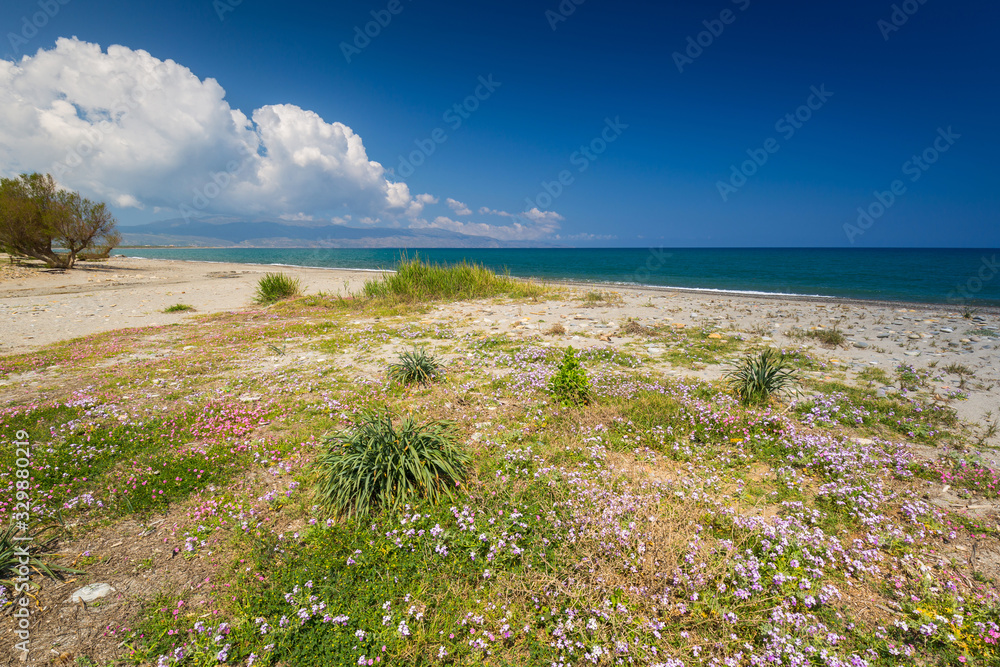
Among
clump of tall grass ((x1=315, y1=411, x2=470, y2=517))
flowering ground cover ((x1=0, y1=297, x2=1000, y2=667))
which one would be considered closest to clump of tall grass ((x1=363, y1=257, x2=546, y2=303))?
flowering ground cover ((x1=0, y1=297, x2=1000, y2=667))

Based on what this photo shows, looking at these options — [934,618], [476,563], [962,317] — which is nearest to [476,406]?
[476,563]

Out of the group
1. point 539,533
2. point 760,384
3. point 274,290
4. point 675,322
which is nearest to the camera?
point 539,533

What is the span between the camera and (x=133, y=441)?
5891 mm

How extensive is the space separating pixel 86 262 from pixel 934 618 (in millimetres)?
62630

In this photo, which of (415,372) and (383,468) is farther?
(415,372)

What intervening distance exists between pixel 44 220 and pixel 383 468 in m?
46.5

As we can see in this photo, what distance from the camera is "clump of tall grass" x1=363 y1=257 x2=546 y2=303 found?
19.3 m

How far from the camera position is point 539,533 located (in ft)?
13.5

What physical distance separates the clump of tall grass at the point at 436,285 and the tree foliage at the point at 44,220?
111ft

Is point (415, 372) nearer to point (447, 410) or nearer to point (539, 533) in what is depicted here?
point (447, 410)

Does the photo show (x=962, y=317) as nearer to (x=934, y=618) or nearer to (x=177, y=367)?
(x=934, y=618)

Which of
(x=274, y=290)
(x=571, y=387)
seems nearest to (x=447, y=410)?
(x=571, y=387)

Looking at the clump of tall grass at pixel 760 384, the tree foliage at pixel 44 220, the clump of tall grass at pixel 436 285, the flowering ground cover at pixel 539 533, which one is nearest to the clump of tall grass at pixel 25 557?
the flowering ground cover at pixel 539 533

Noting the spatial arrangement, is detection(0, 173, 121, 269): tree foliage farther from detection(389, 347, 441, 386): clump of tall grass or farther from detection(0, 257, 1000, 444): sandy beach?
detection(389, 347, 441, 386): clump of tall grass
